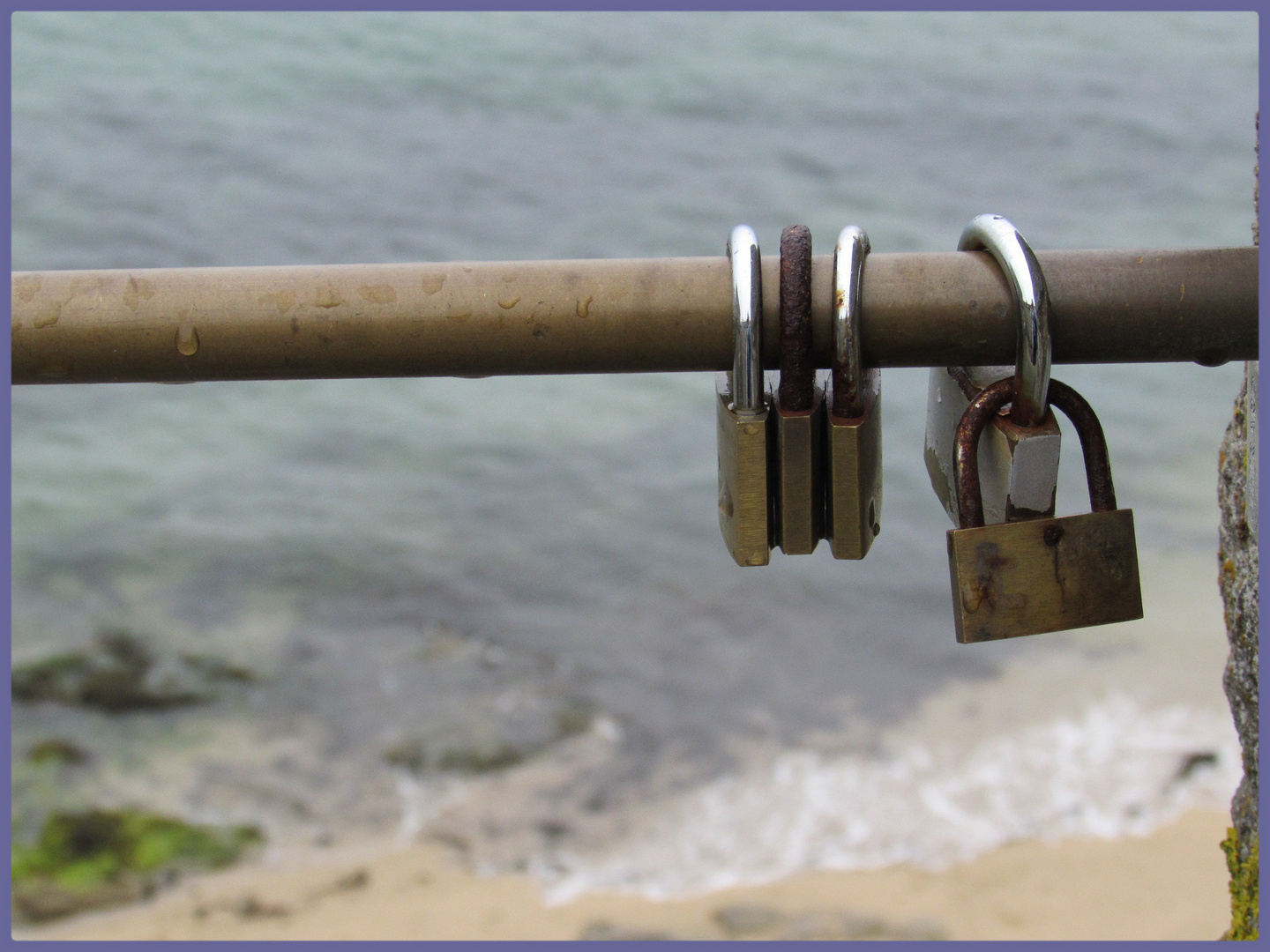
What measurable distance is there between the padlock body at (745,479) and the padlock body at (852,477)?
57 millimetres

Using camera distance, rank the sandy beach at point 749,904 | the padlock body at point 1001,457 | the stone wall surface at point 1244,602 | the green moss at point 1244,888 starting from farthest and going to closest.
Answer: the sandy beach at point 749,904
the green moss at point 1244,888
the stone wall surface at point 1244,602
the padlock body at point 1001,457

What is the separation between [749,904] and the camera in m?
3.80

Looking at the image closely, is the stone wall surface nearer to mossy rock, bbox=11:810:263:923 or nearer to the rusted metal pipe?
the rusted metal pipe

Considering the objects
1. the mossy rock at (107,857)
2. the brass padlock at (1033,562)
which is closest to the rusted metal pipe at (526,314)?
the brass padlock at (1033,562)

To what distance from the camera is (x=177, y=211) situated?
345 inches

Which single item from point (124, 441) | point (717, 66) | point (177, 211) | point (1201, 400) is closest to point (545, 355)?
point (124, 441)

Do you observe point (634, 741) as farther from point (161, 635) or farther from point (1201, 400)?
point (1201, 400)

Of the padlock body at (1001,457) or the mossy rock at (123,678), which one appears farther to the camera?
the mossy rock at (123,678)

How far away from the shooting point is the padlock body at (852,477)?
1.14 m

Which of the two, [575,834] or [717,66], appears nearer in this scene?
[575,834]

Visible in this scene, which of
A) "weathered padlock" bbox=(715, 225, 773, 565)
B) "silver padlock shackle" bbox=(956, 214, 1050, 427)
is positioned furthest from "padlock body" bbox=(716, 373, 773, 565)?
"silver padlock shackle" bbox=(956, 214, 1050, 427)

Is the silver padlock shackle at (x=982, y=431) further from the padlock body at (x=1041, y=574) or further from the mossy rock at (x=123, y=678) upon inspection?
the mossy rock at (x=123, y=678)

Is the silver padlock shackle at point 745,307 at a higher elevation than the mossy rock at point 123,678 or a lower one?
higher

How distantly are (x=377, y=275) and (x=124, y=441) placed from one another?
6.22m
